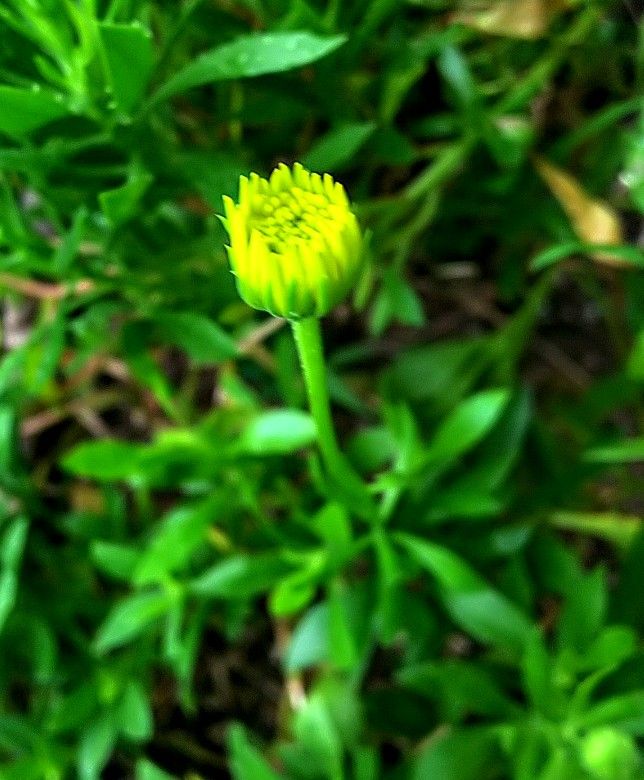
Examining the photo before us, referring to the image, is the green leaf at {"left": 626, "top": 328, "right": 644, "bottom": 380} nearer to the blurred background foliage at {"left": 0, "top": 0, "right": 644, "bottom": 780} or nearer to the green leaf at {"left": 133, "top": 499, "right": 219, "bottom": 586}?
the blurred background foliage at {"left": 0, "top": 0, "right": 644, "bottom": 780}

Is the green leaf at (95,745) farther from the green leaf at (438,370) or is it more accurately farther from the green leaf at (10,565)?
the green leaf at (438,370)

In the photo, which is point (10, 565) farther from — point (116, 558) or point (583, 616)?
point (583, 616)

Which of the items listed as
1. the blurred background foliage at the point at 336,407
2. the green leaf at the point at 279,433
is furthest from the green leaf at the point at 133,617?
the green leaf at the point at 279,433

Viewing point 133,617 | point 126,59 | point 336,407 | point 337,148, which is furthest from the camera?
point 336,407

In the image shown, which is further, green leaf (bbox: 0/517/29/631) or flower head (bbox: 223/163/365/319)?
green leaf (bbox: 0/517/29/631)

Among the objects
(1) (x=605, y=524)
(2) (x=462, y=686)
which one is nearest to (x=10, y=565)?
(2) (x=462, y=686)

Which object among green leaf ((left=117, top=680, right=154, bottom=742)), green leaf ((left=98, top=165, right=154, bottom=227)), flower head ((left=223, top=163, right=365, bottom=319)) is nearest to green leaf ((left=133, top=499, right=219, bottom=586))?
green leaf ((left=117, top=680, right=154, bottom=742))

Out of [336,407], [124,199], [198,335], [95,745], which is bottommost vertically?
[95,745]
